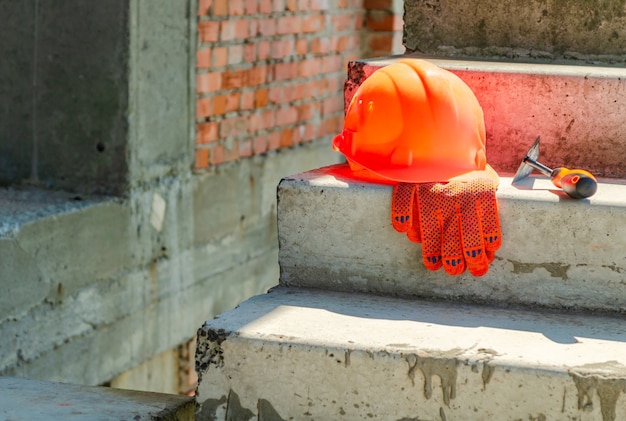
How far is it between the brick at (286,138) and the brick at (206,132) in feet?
1.94

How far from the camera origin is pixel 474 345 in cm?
245

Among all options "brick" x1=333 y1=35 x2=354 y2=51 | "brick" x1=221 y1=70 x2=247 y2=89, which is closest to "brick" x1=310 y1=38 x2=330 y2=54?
"brick" x1=333 y1=35 x2=354 y2=51

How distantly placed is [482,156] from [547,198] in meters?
0.28

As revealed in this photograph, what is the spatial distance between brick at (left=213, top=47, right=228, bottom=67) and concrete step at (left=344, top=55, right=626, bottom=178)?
51.2 inches

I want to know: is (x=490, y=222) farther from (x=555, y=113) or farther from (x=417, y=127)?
(x=555, y=113)

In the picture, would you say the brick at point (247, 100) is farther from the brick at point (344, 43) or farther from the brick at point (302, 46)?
the brick at point (344, 43)

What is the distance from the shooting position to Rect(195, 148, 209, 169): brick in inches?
174

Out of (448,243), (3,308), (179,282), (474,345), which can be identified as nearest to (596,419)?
(474,345)

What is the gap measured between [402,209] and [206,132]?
5.85 feet

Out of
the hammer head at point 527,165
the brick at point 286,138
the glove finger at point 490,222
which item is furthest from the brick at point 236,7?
the glove finger at point 490,222

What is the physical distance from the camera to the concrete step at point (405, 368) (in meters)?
2.33

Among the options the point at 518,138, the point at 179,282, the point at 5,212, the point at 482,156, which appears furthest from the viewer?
the point at 179,282

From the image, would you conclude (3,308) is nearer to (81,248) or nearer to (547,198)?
(81,248)

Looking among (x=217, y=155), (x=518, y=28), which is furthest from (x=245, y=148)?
(x=518, y=28)
